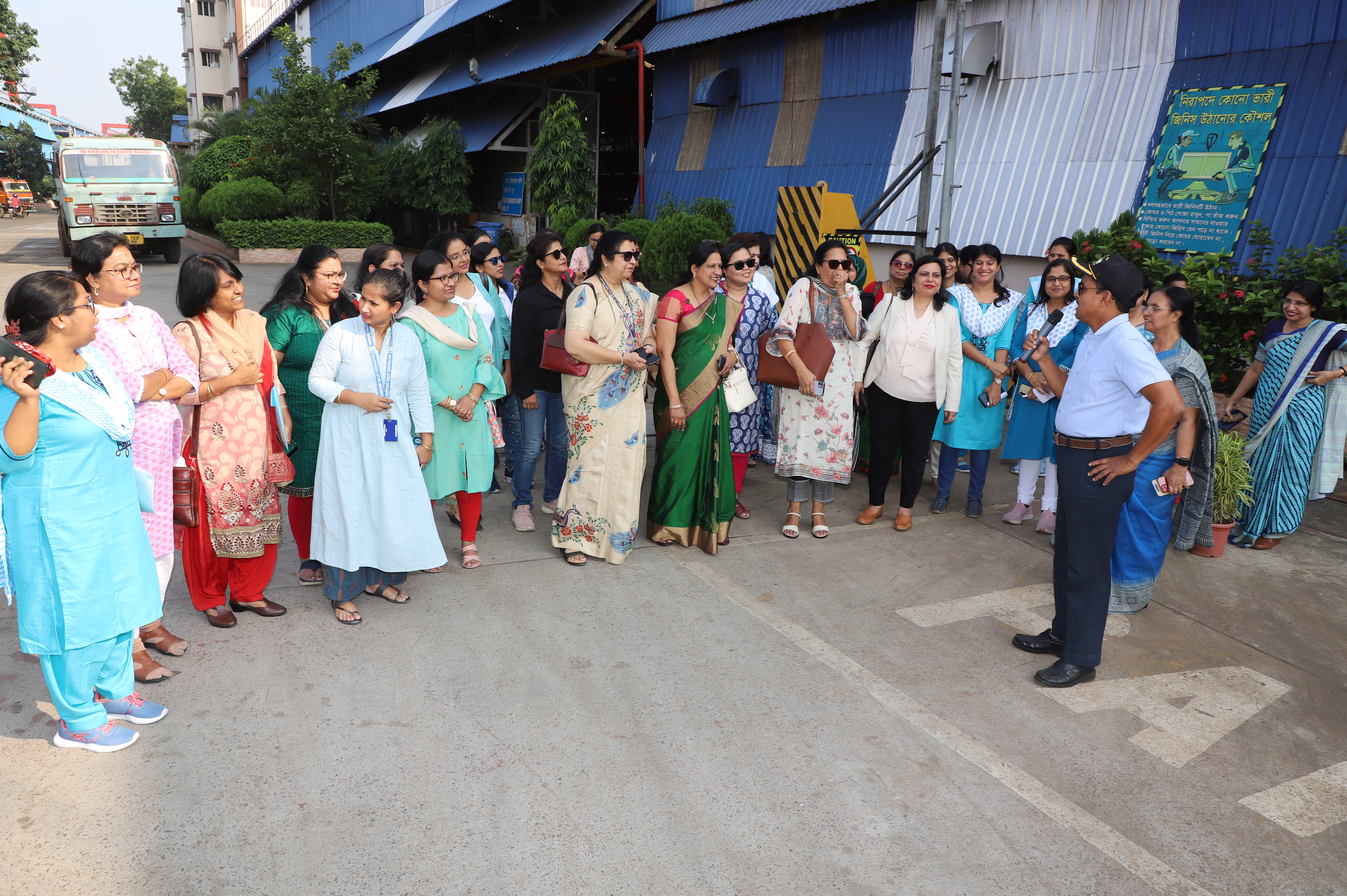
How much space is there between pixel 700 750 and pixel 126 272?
2.61 meters

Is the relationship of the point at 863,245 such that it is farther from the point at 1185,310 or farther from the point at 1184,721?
the point at 1184,721

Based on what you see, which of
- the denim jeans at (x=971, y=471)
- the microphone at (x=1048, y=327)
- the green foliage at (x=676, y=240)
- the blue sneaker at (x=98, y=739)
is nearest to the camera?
the blue sneaker at (x=98, y=739)

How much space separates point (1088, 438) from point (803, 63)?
9.80 meters

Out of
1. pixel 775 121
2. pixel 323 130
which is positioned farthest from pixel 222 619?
pixel 323 130

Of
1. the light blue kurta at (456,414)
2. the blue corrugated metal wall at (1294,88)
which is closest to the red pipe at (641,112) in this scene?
the blue corrugated metal wall at (1294,88)

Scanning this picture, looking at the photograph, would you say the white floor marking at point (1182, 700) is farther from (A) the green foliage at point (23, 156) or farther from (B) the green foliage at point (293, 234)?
(A) the green foliage at point (23, 156)

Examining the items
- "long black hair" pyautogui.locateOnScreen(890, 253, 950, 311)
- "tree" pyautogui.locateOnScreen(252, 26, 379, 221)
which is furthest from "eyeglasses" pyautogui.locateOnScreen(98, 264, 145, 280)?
"tree" pyautogui.locateOnScreen(252, 26, 379, 221)

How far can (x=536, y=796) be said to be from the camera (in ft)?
8.77

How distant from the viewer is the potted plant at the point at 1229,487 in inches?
198

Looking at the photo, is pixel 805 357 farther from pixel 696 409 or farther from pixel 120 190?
pixel 120 190

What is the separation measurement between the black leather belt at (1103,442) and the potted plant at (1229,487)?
85.8 inches

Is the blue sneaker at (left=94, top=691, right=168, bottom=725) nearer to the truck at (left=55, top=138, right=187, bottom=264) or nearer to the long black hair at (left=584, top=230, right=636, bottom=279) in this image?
the long black hair at (left=584, top=230, right=636, bottom=279)

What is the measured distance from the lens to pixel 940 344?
16.2 feet

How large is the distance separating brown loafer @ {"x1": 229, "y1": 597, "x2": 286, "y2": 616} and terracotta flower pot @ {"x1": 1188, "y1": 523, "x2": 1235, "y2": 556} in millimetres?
4783
